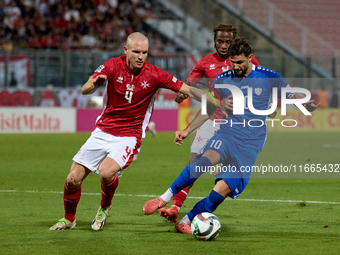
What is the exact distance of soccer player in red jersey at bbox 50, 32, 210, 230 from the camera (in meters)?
5.54

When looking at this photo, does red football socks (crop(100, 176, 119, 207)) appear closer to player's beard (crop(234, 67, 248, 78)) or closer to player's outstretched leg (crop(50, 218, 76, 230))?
player's outstretched leg (crop(50, 218, 76, 230))

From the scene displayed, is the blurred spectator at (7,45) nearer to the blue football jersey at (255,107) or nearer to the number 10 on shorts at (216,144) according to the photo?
the blue football jersey at (255,107)

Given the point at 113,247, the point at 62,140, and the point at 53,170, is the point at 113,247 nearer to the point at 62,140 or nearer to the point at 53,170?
the point at 53,170

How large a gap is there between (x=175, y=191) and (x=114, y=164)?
0.72 meters

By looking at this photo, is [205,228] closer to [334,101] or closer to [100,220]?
[100,220]

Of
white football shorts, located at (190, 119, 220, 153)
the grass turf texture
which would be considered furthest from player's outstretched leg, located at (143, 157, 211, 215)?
white football shorts, located at (190, 119, 220, 153)

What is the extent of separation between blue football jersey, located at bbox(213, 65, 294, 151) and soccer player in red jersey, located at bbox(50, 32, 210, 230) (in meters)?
0.47

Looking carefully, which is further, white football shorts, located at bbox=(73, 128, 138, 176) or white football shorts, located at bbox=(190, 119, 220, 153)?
white football shorts, located at bbox=(190, 119, 220, 153)

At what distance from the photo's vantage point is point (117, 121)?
573cm

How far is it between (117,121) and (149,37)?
1818 centimetres

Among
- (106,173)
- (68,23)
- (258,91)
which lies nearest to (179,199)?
(106,173)

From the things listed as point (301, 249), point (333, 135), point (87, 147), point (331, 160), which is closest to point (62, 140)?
point (331, 160)

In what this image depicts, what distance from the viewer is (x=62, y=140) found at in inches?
664

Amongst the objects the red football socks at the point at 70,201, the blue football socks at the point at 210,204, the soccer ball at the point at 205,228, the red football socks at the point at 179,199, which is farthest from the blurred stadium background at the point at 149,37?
the soccer ball at the point at 205,228
